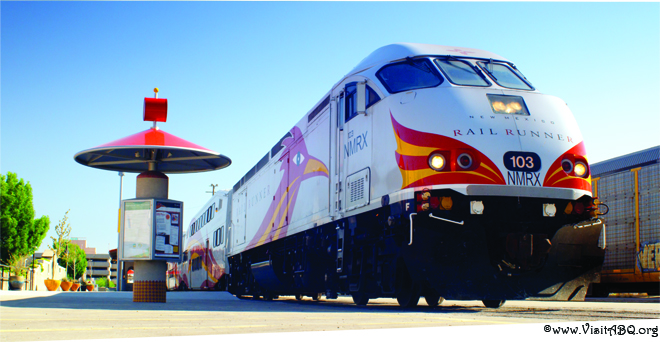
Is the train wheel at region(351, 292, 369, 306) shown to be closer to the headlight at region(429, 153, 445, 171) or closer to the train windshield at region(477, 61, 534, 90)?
the headlight at region(429, 153, 445, 171)

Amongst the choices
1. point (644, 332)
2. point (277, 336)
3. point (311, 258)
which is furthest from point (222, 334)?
point (311, 258)

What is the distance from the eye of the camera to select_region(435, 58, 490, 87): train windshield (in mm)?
8656

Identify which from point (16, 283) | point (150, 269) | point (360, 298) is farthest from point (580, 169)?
point (16, 283)

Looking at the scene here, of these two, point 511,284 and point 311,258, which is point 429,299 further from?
point 311,258

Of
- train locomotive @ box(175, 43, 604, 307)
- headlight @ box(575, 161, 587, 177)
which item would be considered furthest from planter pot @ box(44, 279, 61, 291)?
headlight @ box(575, 161, 587, 177)

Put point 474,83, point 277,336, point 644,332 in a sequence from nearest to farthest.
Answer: point 277,336 → point 644,332 → point 474,83

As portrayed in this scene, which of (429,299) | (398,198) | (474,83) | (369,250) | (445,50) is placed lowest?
(429,299)

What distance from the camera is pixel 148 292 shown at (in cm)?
1263

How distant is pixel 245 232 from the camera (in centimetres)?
1831

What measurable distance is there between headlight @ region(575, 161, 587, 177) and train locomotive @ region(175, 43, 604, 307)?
0.07 ft

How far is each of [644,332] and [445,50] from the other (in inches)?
207

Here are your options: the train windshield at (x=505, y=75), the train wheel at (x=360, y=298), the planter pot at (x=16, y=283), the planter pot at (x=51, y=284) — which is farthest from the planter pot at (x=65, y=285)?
the train windshield at (x=505, y=75)

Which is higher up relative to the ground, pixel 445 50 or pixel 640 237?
pixel 445 50

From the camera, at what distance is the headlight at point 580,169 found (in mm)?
8125
